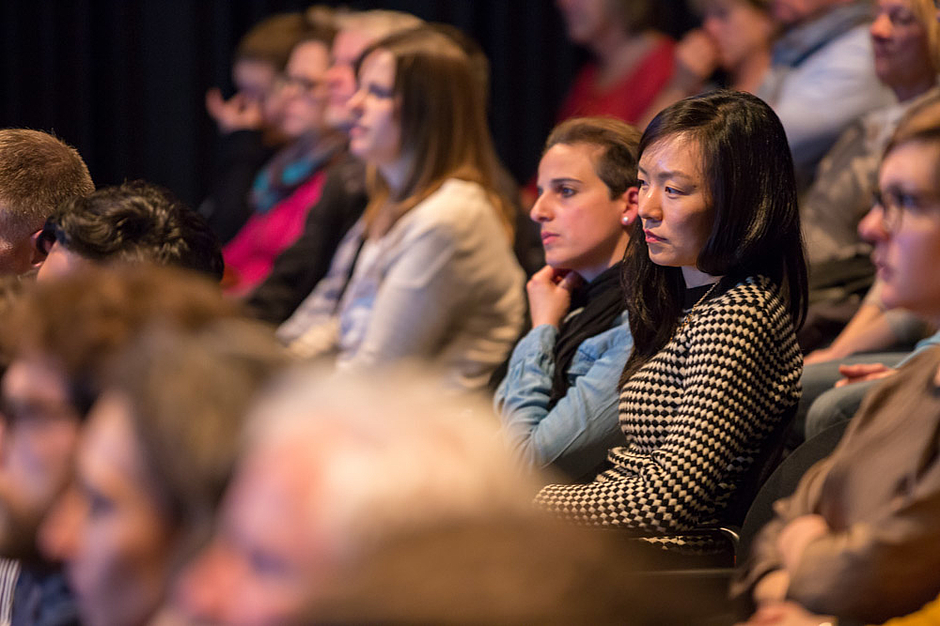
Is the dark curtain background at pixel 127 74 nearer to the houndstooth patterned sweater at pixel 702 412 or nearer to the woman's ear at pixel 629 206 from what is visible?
the woman's ear at pixel 629 206

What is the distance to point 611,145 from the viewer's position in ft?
7.42

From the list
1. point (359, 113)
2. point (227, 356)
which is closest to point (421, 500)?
point (227, 356)

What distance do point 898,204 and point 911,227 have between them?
4 centimetres

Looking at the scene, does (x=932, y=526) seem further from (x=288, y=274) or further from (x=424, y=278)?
(x=288, y=274)

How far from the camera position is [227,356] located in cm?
82

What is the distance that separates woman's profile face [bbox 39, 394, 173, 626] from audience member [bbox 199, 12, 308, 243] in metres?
3.58

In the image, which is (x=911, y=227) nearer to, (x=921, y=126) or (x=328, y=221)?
(x=921, y=126)

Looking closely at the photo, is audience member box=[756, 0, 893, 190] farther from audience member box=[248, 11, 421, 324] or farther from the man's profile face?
the man's profile face

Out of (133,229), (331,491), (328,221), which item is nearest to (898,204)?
(331,491)

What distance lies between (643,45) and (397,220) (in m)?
1.40

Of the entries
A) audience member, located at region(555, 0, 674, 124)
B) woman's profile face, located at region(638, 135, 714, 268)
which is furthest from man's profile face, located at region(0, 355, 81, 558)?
audience member, located at region(555, 0, 674, 124)

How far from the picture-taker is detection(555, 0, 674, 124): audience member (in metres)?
3.85

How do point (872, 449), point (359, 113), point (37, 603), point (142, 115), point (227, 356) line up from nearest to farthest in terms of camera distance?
point (227, 356)
point (37, 603)
point (872, 449)
point (359, 113)
point (142, 115)

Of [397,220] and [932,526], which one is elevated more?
[932,526]
